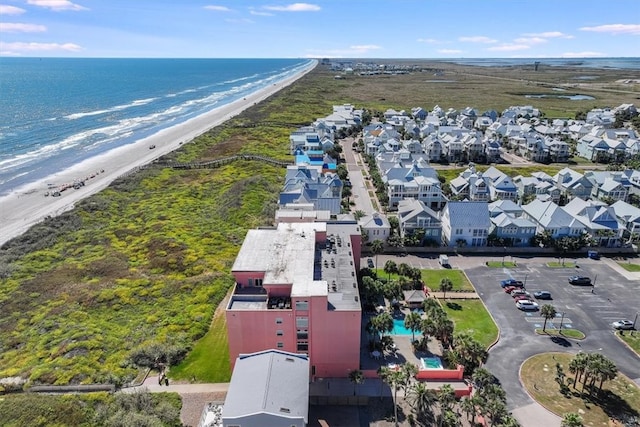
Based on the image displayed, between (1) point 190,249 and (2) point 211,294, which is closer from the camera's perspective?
(2) point 211,294

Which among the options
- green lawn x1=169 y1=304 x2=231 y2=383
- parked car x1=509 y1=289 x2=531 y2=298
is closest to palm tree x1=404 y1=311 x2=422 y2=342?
parked car x1=509 y1=289 x2=531 y2=298

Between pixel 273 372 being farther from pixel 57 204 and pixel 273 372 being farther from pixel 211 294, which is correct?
pixel 57 204

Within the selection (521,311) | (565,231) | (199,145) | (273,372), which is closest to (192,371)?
(273,372)

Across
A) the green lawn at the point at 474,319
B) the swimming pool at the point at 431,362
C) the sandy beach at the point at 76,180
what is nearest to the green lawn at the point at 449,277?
the green lawn at the point at 474,319

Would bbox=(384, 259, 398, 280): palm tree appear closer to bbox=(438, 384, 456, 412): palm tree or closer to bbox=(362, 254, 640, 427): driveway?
bbox=(362, 254, 640, 427): driveway

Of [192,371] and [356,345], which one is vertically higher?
[356,345]

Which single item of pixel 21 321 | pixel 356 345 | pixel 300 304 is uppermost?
pixel 300 304

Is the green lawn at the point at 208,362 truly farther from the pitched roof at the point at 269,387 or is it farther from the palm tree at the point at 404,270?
the palm tree at the point at 404,270

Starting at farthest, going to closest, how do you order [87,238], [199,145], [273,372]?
[199,145] → [87,238] → [273,372]
